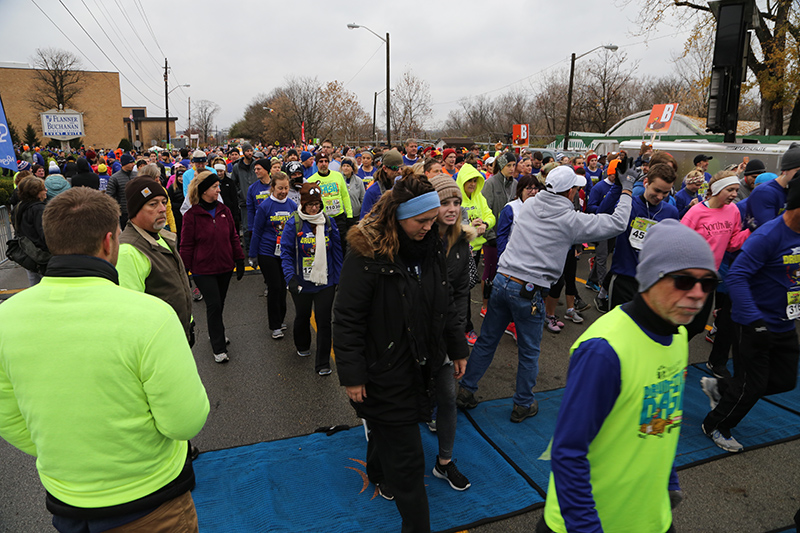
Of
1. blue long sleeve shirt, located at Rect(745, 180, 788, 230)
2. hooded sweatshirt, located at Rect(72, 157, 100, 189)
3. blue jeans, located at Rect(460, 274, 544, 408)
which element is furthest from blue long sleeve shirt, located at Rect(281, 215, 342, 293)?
hooded sweatshirt, located at Rect(72, 157, 100, 189)

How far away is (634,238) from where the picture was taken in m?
4.28

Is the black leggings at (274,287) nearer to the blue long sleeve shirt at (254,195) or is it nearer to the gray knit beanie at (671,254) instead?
the blue long sleeve shirt at (254,195)

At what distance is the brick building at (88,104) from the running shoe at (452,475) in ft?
231

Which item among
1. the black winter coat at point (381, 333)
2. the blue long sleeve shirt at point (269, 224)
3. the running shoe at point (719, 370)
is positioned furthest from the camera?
the blue long sleeve shirt at point (269, 224)

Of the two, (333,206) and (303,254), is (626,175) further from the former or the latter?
(333,206)

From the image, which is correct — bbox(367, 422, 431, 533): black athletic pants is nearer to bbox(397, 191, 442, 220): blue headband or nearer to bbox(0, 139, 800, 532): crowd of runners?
bbox(0, 139, 800, 532): crowd of runners

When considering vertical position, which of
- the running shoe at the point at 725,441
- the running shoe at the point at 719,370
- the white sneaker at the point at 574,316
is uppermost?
the white sneaker at the point at 574,316

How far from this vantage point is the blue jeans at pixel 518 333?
3906 mm

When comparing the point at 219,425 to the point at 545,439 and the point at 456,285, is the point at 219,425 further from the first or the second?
the point at 545,439

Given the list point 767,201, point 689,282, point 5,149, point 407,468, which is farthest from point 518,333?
point 5,149

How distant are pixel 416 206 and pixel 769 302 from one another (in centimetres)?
270

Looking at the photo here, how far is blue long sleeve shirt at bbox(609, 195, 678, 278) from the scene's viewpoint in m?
4.29

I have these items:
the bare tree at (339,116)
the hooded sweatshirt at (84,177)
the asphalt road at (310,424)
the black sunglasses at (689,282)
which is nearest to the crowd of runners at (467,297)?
the black sunglasses at (689,282)

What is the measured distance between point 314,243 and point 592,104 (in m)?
48.1
